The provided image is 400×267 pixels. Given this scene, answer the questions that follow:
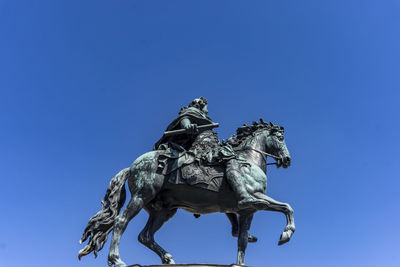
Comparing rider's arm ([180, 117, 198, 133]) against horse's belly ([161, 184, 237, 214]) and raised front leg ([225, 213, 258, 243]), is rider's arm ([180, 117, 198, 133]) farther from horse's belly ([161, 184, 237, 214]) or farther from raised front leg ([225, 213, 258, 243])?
raised front leg ([225, 213, 258, 243])

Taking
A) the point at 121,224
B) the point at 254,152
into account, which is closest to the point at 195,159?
the point at 254,152

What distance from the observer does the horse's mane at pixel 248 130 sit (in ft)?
39.1

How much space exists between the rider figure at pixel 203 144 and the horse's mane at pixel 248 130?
0.55 metres

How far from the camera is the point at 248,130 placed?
12.0 metres

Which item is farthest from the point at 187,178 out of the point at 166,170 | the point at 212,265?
the point at 212,265

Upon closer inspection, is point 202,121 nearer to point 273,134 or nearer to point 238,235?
point 273,134

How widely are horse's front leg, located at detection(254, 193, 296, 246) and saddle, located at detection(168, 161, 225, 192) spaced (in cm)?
87

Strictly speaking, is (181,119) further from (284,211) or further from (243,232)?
(284,211)

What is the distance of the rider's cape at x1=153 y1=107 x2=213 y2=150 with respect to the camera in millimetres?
11586

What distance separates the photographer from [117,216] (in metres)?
10.5

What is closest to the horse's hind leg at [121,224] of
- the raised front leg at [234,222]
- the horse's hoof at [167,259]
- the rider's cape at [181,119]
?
the horse's hoof at [167,259]

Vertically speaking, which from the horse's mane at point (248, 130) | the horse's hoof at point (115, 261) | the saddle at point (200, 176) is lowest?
the horse's hoof at point (115, 261)

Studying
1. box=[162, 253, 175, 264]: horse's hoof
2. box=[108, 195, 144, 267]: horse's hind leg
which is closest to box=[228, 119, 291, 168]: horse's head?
box=[108, 195, 144, 267]: horse's hind leg

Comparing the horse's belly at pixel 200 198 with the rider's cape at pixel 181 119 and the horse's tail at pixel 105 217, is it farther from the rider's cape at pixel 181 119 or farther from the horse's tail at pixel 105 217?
the rider's cape at pixel 181 119
